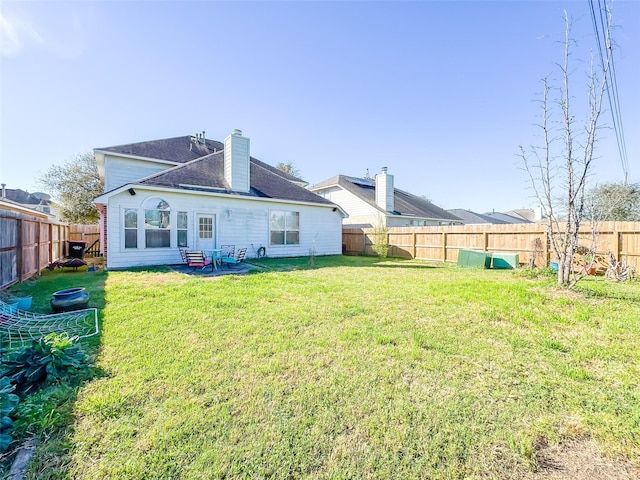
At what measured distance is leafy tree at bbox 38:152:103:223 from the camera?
73.4ft

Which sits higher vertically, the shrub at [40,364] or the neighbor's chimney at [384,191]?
the neighbor's chimney at [384,191]

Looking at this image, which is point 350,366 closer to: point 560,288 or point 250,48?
point 560,288

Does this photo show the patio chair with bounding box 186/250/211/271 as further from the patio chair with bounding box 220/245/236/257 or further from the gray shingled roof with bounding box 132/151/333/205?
the gray shingled roof with bounding box 132/151/333/205

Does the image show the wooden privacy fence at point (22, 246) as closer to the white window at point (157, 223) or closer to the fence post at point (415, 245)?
the white window at point (157, 223)

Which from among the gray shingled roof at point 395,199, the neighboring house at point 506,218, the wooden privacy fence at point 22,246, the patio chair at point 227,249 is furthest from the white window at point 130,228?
the neighboring house at point 506,218

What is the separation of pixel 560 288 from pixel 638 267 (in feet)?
17.3

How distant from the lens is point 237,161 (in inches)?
507

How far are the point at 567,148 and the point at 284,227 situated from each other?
36.5 feet

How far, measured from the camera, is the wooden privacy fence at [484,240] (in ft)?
29.3

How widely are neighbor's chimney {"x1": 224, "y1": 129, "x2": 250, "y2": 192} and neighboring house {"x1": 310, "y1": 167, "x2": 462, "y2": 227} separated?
353 inches

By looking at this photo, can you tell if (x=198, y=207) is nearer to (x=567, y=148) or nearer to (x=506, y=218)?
(x=567, y=148)

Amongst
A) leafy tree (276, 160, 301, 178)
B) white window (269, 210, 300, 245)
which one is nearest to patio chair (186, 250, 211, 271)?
white window (269, 210, 300, 245)

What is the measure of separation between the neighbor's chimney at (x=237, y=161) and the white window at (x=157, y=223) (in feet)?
10.1

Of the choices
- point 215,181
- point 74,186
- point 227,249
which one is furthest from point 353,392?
point 74,186
